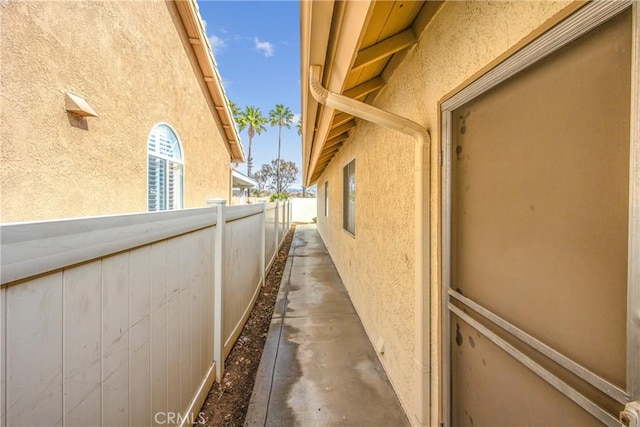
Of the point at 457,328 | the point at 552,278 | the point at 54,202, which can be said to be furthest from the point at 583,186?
the point at 54,202

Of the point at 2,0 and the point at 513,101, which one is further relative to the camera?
the point at 2,0

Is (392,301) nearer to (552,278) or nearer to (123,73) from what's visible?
(552,278)

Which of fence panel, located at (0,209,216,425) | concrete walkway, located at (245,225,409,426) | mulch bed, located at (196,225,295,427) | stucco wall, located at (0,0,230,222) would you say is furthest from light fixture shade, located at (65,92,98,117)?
concrete walkway, located at (245,225,409,426)

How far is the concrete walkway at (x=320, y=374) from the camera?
247 centimetres

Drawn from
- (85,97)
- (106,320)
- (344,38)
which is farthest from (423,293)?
(85,97)

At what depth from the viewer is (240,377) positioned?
3.08 m

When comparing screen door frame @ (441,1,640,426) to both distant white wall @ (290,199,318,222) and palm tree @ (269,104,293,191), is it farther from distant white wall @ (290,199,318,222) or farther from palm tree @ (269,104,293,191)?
palm tree @ (269,104,293,191)

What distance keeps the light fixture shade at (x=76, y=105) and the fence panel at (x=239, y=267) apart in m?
2.16

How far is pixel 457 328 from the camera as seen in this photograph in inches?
71.3

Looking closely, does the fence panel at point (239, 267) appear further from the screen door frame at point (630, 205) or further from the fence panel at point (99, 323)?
the screen door frame at point (630, 205)

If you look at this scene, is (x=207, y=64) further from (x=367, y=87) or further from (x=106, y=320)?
(x=106, y=320)

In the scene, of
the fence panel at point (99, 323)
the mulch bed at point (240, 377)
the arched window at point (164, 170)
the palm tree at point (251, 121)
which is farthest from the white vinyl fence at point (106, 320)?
the palm tree at point (251, 121)

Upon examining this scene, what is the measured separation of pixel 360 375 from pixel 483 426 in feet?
5.53

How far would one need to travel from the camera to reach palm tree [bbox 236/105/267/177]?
3666 centimetres
